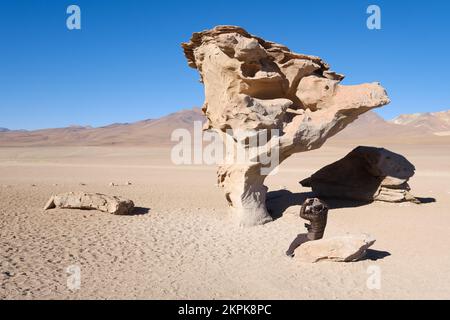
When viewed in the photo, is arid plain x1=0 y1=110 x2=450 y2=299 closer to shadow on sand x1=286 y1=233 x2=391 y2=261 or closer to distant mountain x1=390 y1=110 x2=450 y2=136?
shadow on sand x1=286 y1=233 x2=391 y2=261

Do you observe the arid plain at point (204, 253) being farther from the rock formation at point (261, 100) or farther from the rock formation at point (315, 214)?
the rock formation at point (261, 100)

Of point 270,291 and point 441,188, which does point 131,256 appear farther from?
point 441,188

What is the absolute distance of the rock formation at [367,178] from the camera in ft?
46.4

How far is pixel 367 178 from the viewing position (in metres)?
15.0

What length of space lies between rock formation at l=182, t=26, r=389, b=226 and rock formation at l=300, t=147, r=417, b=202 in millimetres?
2342

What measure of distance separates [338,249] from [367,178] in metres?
7.49

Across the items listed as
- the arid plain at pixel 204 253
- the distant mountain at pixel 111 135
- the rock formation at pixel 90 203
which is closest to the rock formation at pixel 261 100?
the arid plain at pixel 204 253

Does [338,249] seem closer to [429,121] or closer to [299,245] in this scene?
[299,245]

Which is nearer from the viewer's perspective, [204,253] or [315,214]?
[315,214]

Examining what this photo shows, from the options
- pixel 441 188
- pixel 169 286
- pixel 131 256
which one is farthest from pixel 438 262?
pixel 441 188

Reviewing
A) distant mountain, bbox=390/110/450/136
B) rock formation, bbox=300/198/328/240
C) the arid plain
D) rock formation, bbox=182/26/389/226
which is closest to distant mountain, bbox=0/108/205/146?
rock formation, bbox=182/26/389/226

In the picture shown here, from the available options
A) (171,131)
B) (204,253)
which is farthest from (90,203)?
(171,131)

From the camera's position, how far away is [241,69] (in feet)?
40.2
